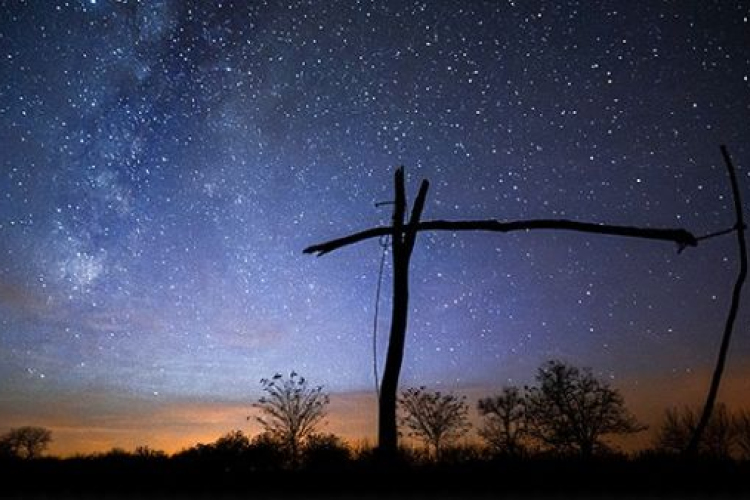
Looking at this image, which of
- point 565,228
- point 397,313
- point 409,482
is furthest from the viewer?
point 397,313

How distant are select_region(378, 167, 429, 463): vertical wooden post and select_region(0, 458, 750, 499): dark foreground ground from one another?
0.55m

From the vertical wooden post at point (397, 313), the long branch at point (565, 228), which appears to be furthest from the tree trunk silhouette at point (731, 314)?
the vertical wooden post at point (397, 313)

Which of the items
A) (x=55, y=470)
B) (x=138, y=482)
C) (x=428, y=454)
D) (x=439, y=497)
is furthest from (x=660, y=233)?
(x=55, y=470)

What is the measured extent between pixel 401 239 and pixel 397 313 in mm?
1054

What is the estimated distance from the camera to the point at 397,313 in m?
7.38

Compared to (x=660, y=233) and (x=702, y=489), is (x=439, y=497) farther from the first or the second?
(x=660, y=233)

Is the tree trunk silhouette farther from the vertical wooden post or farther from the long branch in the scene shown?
the vertical wooden post

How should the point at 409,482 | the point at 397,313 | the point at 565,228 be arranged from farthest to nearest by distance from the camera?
the point at 397,313, the point at 565,228, the point at 409,482

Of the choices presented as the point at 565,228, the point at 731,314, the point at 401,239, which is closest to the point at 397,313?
the point at 401,239

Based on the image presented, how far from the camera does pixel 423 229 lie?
289 inches

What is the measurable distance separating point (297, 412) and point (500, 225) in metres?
56.5

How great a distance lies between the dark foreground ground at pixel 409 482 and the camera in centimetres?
488

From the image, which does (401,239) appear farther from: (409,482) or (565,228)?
(409,482)

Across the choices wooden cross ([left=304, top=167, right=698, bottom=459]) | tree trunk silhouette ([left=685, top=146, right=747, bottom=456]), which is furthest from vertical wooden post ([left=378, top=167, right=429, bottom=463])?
tree trunk silhouette ([left=685, top=146, right=747, bottom=456])
